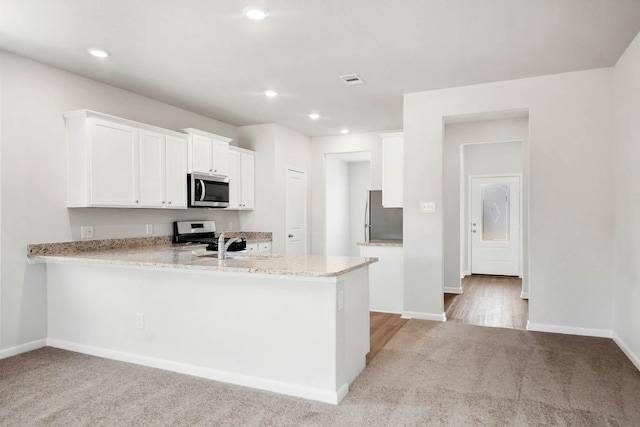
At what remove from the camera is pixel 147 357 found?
10.5 feet

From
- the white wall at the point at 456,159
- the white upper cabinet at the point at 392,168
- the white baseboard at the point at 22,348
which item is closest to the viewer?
the white baseboard at the point at 22,348

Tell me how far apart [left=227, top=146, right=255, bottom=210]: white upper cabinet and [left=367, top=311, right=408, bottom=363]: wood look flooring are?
244 cm

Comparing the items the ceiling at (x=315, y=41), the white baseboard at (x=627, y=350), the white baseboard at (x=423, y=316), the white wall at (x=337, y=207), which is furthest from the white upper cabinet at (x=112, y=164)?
the white baseboard at (x=627, y=350)

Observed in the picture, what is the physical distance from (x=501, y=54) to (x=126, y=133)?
3555 millimetres

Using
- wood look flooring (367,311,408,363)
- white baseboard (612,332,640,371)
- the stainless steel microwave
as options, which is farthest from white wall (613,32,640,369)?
the stainless steel microwave

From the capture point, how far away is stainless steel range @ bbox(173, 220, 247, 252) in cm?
478

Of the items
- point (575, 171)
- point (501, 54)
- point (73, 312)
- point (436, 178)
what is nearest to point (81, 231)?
point (73, 312)

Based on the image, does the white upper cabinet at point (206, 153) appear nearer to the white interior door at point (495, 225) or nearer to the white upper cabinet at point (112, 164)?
the white upper cabinet at point (112, 164)

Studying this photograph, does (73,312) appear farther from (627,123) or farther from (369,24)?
(627,123)

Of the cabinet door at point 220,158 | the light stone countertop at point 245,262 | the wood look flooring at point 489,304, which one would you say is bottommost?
the wood look flooring at point 489,304

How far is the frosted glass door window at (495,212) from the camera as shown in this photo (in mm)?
7641

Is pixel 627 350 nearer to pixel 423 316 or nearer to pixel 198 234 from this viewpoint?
pixel 423 316

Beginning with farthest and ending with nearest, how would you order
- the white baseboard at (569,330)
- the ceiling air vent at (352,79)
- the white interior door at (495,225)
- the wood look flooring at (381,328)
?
the white interior door at (495,225), the ceiling air vent at (352,79), the white baseboard at (569,330), the wood look flooring at (381,328)

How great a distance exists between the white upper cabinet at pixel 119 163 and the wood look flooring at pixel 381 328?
2.60 m
